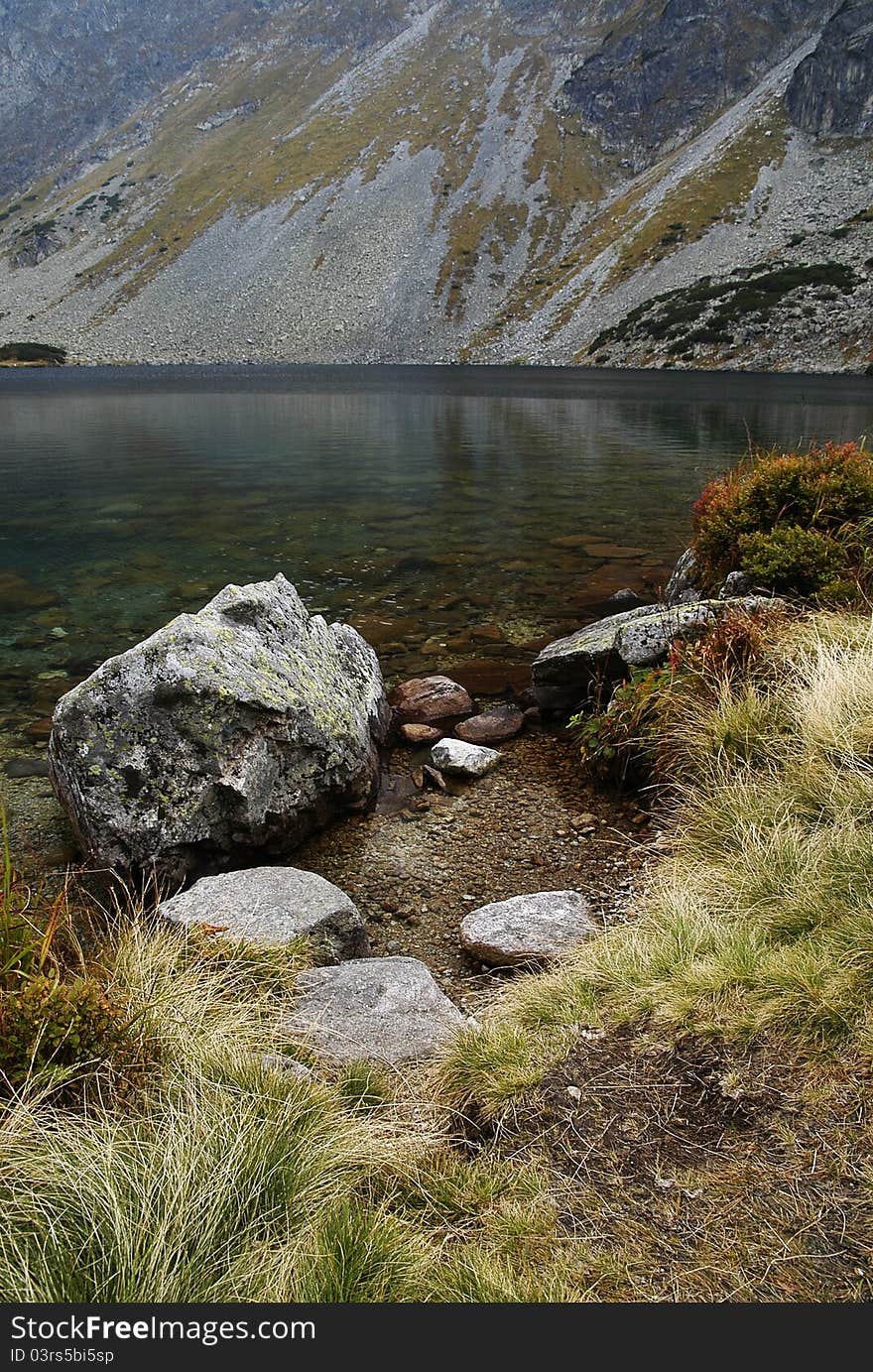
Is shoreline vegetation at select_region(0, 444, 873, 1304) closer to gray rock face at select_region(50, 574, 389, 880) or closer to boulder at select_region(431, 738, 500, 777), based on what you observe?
gray rock face at select_region(50, 574, 389, 880)

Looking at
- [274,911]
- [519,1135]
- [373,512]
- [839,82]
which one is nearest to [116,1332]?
[519,1135]

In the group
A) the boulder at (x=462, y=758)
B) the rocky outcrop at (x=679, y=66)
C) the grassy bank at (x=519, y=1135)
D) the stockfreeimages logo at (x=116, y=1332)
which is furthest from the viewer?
the rocky outcrop at (x=679, y=66)

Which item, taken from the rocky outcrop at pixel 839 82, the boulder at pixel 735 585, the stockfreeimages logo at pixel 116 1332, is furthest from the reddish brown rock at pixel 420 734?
the rocky outcrop at pixel 839 82

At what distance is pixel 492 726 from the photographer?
10.2 metres

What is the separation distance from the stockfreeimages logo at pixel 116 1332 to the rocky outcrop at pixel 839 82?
166 meters

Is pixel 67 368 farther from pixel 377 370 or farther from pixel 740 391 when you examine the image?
pixel 740 391

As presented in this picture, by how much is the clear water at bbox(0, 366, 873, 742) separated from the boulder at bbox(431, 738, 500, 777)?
2.56m

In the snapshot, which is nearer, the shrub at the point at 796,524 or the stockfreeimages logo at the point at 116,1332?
the stockfreeimages logo at the point at 116,1332

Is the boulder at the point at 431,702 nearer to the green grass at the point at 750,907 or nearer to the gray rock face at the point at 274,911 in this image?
the green grass at the point at 750,907

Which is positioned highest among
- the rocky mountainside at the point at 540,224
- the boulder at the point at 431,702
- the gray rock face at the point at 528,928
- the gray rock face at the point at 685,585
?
the rocky mountainside at the point at 540,224

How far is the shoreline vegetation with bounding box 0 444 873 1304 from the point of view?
2873 millimetres

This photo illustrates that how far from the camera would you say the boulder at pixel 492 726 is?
9977 mm

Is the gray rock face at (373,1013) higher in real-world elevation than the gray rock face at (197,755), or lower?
lower

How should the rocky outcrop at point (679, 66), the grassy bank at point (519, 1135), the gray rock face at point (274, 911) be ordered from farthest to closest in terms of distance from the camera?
1. the rocky outcrop at point (679, 66)
2. the gray rock face at point (274, 911)
3. the grassy bank at point (519, 1135)
